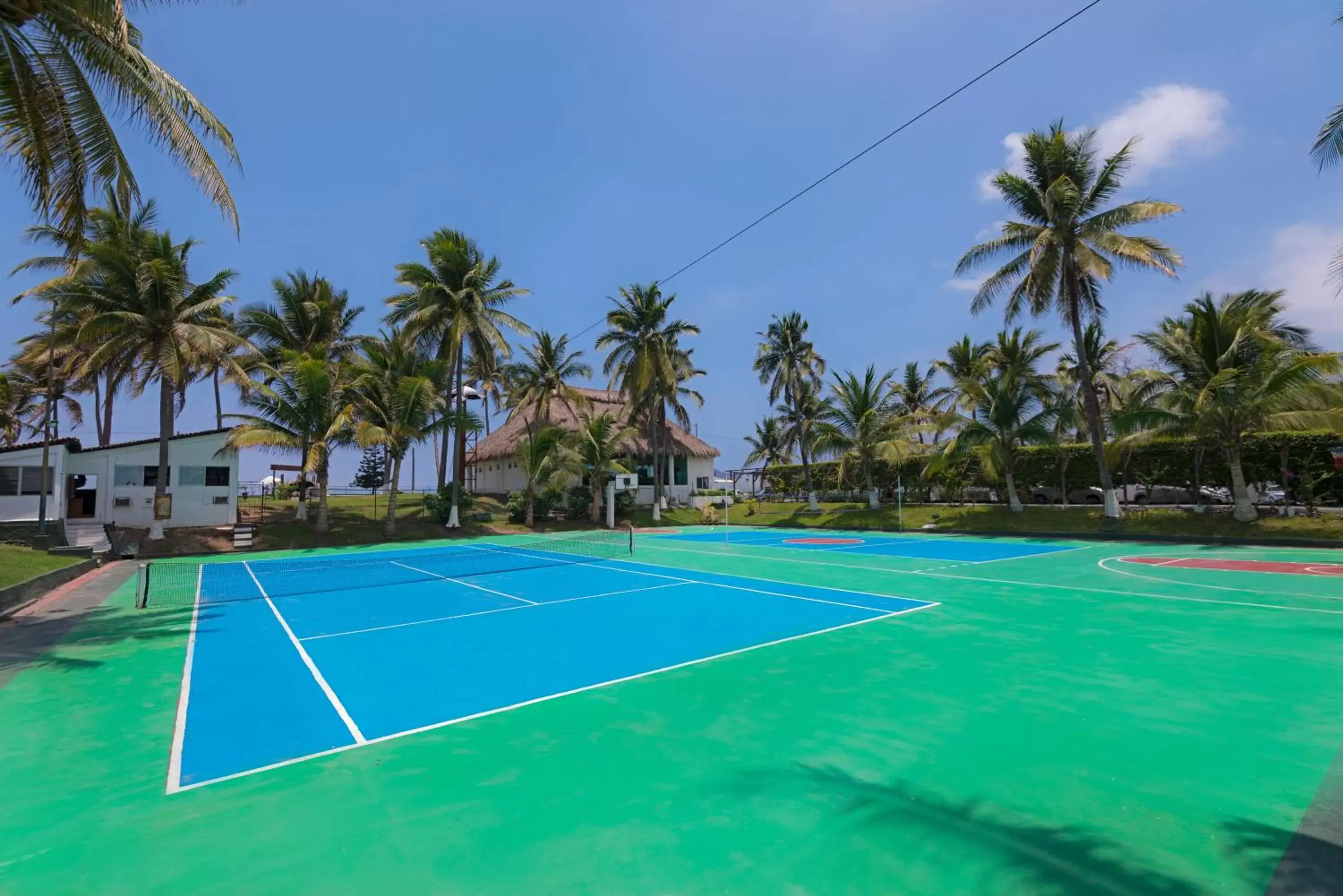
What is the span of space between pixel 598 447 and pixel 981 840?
32.6m

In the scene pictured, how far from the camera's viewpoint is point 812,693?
6.52 metres

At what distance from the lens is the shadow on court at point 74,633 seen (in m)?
8.34

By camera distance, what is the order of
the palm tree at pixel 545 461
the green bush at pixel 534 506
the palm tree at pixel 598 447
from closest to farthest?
the palm tree at pixel 545 461 < the green bush at pixel 534 506 < the palm tree at pixel 598 447

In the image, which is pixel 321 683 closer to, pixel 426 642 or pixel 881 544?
pixel 426 642

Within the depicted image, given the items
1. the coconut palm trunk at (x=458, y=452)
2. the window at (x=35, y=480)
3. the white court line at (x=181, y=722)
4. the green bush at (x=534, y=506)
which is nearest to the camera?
the white court line at (x=181, y=722)

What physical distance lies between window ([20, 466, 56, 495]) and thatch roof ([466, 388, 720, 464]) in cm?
2154

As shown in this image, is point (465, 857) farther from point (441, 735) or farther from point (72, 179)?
point (72, 179)

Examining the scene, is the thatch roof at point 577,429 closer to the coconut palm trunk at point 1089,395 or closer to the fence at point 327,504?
the fence at point 327,504

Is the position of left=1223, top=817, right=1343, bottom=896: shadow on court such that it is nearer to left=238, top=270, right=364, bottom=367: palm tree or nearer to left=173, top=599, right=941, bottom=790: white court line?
left=173, top=599, right=941, bottom=790: white court line

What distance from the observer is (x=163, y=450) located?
23.8m

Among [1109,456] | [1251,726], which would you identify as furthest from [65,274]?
[1109,456]

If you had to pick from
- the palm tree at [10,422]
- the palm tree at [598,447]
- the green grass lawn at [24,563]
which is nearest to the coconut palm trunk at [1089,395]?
the palm tree at [598,447]

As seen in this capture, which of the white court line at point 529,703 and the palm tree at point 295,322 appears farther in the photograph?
the palm tree at point 295,322

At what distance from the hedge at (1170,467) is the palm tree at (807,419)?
4.47 metres
